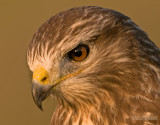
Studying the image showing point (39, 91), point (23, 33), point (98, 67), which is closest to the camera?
point (39, 91)

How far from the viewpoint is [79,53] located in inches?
165

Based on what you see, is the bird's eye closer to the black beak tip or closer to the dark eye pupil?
the dark eye pupil

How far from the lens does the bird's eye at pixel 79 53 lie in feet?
13.7

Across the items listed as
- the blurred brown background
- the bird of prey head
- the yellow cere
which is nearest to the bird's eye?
the bird of prey head

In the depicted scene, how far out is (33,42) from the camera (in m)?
4.33

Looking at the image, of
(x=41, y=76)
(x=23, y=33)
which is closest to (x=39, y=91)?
(x=41, y=76)

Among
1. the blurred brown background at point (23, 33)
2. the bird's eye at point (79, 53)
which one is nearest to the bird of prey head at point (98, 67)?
the bird's eye at point (79, 53)

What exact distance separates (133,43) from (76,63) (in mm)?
564

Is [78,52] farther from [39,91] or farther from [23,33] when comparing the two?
[23,33]

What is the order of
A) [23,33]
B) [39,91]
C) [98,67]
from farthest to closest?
1. [23,33]
2. [98,67]
3. [39,91]

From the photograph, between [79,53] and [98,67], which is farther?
[98,67]

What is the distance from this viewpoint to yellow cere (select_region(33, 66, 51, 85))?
4.16 metres

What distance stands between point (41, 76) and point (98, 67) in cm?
53

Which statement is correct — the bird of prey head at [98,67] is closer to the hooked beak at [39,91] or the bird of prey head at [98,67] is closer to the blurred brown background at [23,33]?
the hooked beak at [39,91]
